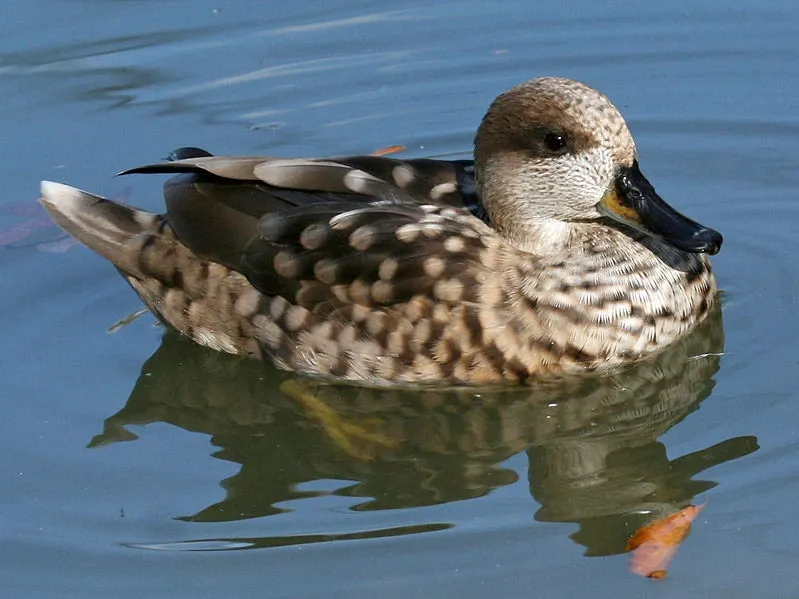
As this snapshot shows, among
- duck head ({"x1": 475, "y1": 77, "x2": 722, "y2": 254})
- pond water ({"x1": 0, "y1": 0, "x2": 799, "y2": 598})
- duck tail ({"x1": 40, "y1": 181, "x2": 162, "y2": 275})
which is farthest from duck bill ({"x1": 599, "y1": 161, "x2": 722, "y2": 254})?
duck tail ({"x1": 40, "y1": 181, "x2": 162, "y2": 275})

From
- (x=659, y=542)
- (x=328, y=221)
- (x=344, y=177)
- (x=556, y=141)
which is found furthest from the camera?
(x=344, y=177)

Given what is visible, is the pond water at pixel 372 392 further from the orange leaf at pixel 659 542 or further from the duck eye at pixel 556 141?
the duck eye at pixel 556 141

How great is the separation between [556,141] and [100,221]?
2.51 metres

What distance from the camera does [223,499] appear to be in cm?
673

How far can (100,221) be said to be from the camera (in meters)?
8.24

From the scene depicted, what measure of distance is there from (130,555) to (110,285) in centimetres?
277

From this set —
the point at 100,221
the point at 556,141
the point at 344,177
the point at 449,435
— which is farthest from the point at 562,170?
the point at 100,221

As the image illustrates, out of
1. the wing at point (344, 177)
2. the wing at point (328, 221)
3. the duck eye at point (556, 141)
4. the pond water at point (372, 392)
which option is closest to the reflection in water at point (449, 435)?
the pond water at point (372, 392)

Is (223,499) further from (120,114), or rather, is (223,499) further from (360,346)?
(120,114)

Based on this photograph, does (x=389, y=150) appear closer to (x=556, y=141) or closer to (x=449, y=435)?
(x=556, y=141)

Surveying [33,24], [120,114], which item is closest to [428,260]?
[120,114]

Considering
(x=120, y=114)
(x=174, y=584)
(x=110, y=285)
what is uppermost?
(x=120, y=114)

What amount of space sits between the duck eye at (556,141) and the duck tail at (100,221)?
2169 millimetres

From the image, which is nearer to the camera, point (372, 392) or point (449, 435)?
point (449, 435)
